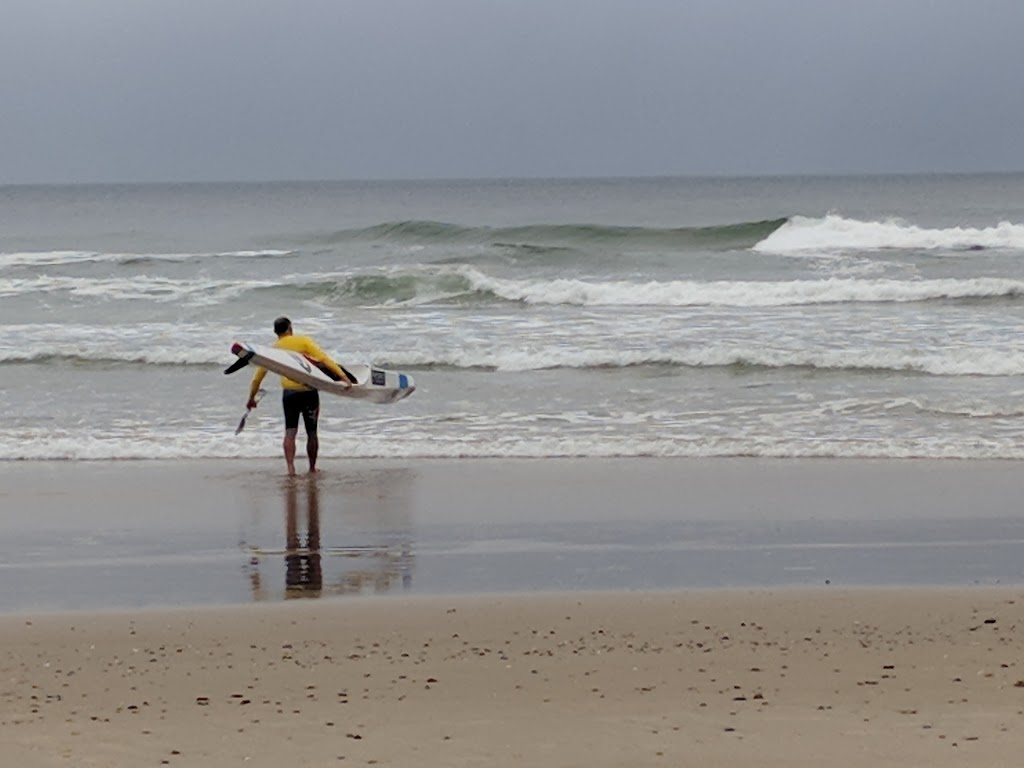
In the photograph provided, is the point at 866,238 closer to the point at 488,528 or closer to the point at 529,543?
the point at 488,528

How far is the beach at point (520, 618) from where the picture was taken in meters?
4.93

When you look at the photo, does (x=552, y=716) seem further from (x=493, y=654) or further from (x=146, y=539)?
(x=146, y=539)

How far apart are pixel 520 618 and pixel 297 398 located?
17.7ft

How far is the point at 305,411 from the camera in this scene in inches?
457

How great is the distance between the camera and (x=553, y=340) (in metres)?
19.0

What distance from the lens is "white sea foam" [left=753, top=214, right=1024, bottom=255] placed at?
123ft

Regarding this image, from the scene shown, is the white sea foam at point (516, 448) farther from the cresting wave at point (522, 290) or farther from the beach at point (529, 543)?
the cresting wave at point (522, 290)

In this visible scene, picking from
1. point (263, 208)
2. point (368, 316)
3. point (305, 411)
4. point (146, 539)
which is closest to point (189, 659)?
point (146, 539)

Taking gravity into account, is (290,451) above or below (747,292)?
below

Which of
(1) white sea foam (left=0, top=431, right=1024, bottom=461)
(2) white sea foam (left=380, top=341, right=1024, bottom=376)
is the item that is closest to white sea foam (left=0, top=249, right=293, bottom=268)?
(2) white sea foam (left=380, top=341, right=1024, bottom=376)

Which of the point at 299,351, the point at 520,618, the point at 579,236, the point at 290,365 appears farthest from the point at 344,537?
the point at 579,236

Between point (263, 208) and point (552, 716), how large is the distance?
77.5 m

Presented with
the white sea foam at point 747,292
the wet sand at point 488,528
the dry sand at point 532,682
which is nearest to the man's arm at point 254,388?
the wet sand at point 488,528

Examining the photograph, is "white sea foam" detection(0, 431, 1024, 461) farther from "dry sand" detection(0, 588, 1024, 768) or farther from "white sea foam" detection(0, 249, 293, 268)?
"white sea foam" detection(0, 249, 293, 268)
